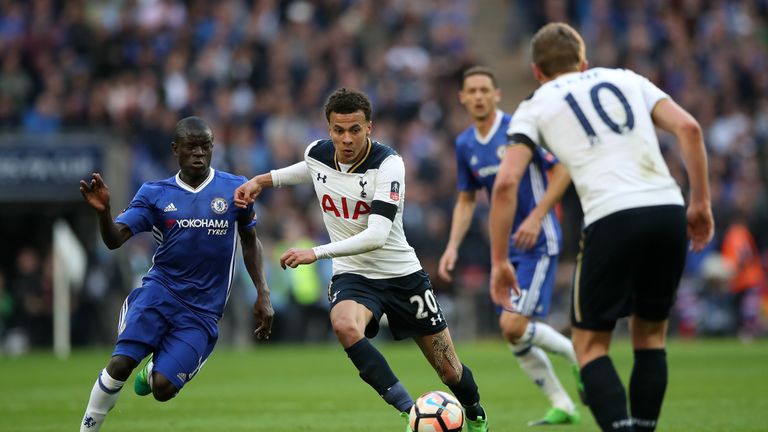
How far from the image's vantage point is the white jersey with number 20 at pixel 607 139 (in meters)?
6.69

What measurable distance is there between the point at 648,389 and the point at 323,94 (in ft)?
63.6

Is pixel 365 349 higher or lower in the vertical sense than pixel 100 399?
higher

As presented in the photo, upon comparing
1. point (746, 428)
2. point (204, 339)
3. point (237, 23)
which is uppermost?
point (237, 23)

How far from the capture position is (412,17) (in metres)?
28.1

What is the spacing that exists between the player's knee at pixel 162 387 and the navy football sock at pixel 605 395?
9.49 feet

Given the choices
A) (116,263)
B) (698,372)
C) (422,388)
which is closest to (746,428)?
(422,388)

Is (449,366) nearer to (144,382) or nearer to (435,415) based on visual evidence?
(435,415)

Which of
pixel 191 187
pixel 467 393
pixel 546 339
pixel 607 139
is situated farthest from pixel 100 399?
pixel 546 339

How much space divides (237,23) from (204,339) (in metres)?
19.4

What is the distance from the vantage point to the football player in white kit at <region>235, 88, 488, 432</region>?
320 inches

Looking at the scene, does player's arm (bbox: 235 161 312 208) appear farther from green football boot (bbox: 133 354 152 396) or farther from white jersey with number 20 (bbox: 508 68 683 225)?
white jersey with number 20 (bbox: 508 68 683 225)

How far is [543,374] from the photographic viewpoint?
10719 mm

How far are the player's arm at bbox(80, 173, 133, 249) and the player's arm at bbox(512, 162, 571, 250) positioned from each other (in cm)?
259

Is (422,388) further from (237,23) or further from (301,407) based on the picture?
(237,23)
